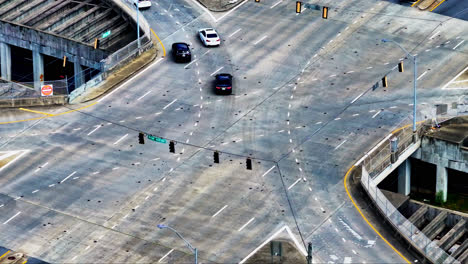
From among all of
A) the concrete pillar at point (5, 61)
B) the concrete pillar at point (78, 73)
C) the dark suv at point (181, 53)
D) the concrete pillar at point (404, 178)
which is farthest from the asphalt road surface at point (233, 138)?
the concrete pillar at point (5, 61)

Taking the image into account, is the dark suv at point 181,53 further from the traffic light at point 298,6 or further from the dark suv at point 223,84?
the traffic light at point 298,6

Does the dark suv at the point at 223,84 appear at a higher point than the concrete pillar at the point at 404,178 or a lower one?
higher

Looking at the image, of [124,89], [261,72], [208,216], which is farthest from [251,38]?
[208,216]

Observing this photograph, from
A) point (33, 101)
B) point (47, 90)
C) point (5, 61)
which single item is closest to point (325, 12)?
point (47, 90)

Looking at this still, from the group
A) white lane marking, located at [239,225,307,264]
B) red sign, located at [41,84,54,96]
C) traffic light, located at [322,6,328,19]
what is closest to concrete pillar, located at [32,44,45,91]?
red sign, located at [41,84,54,96]

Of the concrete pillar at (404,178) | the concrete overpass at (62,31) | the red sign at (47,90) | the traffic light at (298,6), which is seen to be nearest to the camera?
the concrete pillar at (404,178)

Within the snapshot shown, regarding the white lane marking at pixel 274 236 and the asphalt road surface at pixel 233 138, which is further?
the asphalt road surface at pixel 233 138

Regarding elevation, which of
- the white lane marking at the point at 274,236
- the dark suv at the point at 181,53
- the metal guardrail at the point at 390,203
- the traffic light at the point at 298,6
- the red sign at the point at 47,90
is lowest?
the white lane marking at the point at 274,236
